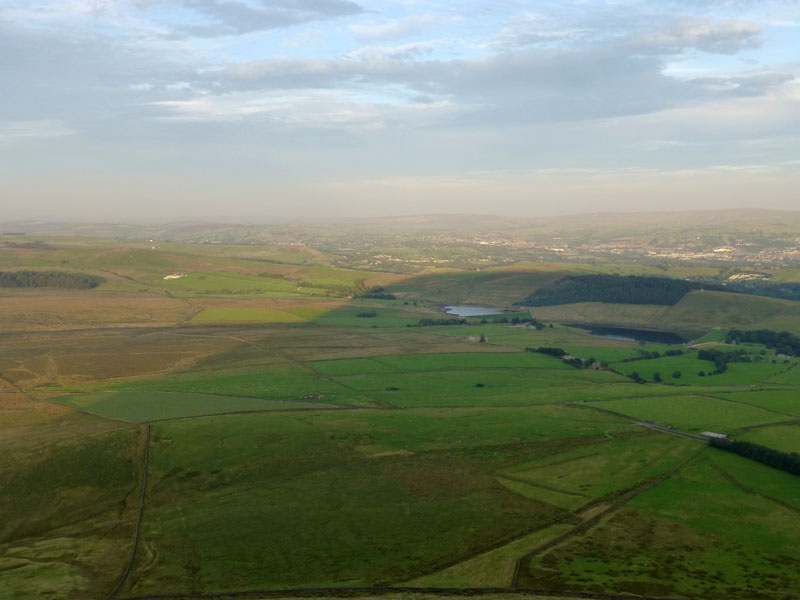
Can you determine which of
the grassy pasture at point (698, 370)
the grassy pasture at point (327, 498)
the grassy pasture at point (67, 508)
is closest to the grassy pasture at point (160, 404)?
the grassy pasture at point (67, 508)

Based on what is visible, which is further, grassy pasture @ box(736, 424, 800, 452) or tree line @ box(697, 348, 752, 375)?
tree line @ box(697, 348, 752, 375)

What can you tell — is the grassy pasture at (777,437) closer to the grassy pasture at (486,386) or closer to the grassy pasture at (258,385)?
the grassy pasture at (486,386)

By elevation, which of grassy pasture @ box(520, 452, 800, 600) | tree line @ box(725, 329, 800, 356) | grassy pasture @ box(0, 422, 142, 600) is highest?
tree line @ box(725, 329, 800, 356)

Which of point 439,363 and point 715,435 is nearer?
point 715,435

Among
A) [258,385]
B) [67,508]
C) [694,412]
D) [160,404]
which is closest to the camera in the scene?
[67,508]

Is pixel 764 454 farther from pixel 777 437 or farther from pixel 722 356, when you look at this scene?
pixel 722 356

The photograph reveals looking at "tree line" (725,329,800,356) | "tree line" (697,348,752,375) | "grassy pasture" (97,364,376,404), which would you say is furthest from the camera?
"tree line" (725,329,800,356)

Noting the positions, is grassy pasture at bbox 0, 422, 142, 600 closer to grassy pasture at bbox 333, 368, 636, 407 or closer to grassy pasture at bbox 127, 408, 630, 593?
grassy pasture at bbox 127, 408, 630, 593

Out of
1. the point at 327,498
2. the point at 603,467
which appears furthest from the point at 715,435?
the point at 327,498

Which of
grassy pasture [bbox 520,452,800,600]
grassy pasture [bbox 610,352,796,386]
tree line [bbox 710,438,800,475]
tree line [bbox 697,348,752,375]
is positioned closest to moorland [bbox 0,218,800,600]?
grassy pasture [bbox 520,452,800,600]
